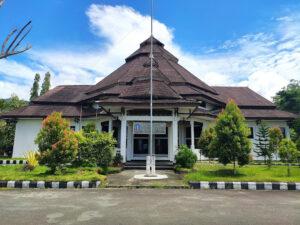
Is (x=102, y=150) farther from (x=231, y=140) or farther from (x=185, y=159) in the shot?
(x=231, y=140)

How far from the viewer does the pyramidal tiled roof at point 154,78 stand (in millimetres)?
14395

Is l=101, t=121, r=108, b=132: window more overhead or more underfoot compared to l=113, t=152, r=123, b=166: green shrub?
more overhead

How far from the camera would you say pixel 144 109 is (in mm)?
13539

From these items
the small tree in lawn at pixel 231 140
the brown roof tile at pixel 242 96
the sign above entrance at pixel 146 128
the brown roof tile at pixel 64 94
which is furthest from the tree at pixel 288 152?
the brown roof tile at pixel 64 94

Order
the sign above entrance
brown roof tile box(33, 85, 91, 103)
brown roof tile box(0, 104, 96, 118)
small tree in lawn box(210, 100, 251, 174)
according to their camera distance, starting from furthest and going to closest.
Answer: brown roof tile box(33, 85, 91, 103), brown roof tile box(0, 104, 96, 118), the sign above entrance, small tree in lawn box(210, 100, 251, 174)

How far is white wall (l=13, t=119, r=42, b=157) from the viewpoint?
1836 centimetres

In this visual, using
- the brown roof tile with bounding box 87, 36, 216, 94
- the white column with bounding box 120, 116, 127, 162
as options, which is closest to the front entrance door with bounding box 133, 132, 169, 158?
the white column with bounding box 120, 116, 127, 162

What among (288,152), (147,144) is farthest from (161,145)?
(288,152)

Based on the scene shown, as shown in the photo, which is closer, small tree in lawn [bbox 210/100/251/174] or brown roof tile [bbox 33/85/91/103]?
small tree in lawn [bbox 210/100/251/174]

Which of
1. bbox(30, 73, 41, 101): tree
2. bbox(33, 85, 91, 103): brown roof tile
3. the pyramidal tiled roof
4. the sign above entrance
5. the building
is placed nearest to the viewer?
the sign above entrance

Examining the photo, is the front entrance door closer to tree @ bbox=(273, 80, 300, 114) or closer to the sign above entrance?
the sign above entrance

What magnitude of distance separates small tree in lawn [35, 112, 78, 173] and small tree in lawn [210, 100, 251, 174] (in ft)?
19.3

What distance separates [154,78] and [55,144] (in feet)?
26.1

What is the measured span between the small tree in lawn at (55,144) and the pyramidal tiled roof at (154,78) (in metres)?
4.65
